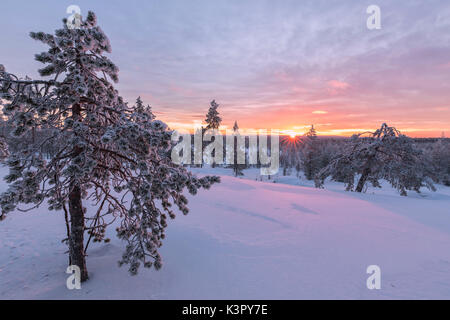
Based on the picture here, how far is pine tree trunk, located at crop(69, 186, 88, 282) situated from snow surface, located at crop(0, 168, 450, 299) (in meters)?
0.56

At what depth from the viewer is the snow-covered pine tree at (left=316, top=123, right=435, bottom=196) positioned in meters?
13.0

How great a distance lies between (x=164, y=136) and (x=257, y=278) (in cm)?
369

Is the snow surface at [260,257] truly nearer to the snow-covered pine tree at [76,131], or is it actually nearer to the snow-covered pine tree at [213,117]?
the snow-covered pine tree at [76,131]

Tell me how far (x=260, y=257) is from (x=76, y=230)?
4.47m

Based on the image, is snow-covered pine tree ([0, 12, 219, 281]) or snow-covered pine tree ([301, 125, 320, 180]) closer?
snow-covered pine tree ([0, 12, 219, 281])

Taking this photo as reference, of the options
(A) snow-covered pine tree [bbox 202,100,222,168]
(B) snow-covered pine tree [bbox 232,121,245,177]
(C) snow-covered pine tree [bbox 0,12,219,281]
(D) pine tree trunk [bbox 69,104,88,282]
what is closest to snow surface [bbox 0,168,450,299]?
(D) pine tree trunk [bbox 69,104,88,282]

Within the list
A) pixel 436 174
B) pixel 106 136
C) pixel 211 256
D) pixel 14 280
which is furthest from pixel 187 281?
pixel 436 174

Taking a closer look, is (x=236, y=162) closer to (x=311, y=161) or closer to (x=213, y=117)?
(x=213, y=117)

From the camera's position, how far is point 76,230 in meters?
4.35

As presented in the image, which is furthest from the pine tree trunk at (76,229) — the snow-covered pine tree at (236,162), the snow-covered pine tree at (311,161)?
the snow-covered pine tree at (236,162)

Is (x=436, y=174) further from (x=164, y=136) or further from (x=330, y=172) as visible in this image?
(x=164, y=136)

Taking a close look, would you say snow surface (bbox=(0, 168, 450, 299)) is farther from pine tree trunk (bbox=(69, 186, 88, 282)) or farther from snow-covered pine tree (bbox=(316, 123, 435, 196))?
snow-covered pine tree (bbox=(316, 123, 435, 196))

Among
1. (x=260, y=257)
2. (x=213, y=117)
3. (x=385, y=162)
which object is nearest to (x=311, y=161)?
(x=213, y=117)

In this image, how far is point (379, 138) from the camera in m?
14.1
